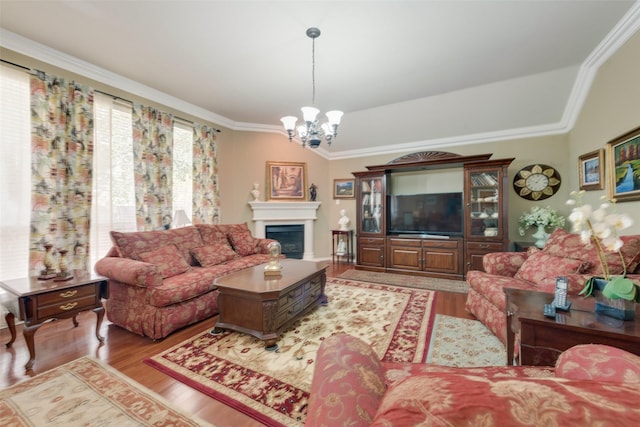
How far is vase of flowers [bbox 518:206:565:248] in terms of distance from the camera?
3.72m

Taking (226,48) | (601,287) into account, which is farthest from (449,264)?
(226,48)

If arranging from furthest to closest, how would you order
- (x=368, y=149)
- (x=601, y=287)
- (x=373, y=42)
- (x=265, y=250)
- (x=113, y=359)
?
(x=368, y=149)
(x=265, y=250)
(x=373, y=42)
(x=113, y=359)
(x=601, y=287)

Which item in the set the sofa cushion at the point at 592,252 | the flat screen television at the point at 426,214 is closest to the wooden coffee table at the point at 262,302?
the sofa cushion at the point at 592,252

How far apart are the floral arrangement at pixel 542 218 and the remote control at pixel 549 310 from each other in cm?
310

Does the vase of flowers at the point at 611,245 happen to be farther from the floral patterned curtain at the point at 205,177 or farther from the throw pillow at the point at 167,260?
the floral patterned curtain at the point at 205,177

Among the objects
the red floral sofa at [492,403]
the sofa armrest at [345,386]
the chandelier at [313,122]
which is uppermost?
the chandelier at [313,122]

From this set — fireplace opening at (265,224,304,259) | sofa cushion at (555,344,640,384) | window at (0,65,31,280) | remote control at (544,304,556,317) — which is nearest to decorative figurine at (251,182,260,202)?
fireplace opening at (265,224,304,259)

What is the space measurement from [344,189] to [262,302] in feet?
13.3

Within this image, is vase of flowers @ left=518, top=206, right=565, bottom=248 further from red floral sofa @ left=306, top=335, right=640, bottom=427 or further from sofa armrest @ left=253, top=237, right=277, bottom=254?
sofa armrest @ left=253, top=237, right=277, bottom=254

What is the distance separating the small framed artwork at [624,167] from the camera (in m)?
2.40

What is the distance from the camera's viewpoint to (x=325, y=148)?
228 inches

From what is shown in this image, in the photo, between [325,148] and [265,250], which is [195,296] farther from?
[325,148]

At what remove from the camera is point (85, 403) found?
1.53 metres

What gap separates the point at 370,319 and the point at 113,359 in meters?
2.28
